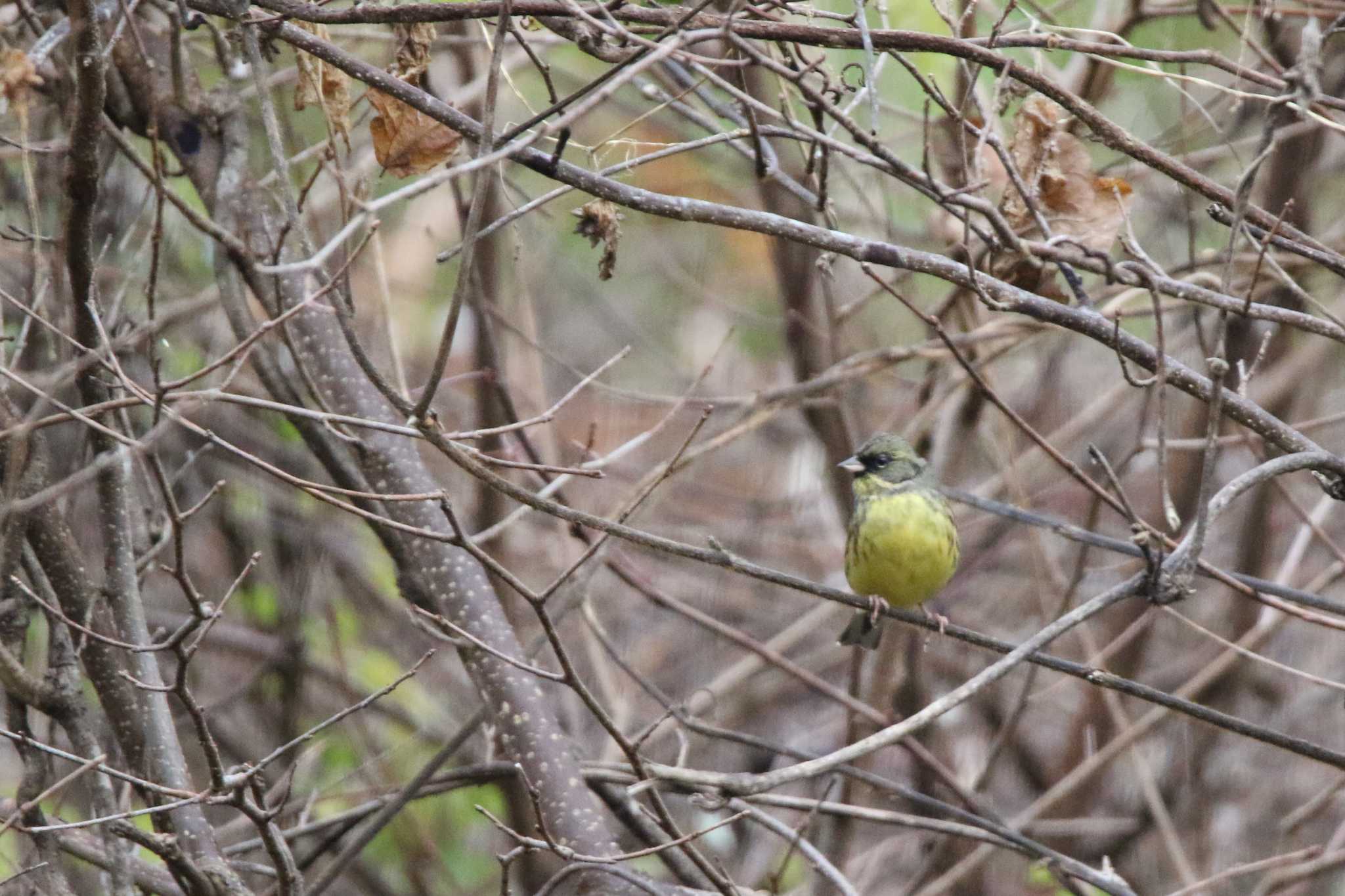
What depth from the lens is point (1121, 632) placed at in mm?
6352

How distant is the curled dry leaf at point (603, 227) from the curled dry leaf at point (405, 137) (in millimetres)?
375

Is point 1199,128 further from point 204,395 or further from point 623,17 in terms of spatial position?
point 204,395

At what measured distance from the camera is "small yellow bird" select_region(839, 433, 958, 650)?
16.2 ft

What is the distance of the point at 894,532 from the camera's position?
4910 mm

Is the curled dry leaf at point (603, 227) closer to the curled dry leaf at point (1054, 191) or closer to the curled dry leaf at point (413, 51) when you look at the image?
the curled dry leaf at point (413, 51)

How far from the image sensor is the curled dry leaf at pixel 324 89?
3.17 meters

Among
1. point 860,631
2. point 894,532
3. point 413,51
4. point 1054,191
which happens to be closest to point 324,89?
point 413,51

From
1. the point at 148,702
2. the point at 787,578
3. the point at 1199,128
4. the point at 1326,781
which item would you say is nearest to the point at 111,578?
the point at 148,702

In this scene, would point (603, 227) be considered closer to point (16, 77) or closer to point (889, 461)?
point (16, 77)

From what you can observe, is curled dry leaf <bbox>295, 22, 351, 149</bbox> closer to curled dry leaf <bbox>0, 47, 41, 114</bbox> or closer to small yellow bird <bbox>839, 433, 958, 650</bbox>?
curled dry leaf <bbox>0, 47, 41, 114</bbox>

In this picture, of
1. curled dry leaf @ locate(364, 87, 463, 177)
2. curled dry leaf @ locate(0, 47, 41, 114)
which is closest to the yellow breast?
curled dry leaf @ locate(364, 87, 463, 177)

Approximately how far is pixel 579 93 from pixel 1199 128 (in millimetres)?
4158

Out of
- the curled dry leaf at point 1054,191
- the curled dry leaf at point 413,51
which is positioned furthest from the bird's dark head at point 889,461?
the curled dry leaf at point 413,51

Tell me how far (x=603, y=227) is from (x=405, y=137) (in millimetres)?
522
